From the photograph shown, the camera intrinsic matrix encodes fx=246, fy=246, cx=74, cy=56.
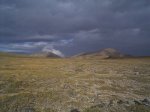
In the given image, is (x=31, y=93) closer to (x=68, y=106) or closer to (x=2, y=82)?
(x=68, y=106)

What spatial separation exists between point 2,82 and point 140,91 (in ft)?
119

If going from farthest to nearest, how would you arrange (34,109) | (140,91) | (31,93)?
(140,91), (31,93), (34,109)

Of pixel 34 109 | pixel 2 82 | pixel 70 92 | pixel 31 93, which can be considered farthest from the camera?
pixel 2 82

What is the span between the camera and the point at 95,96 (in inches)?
2052

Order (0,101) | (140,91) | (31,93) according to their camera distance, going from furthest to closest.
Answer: (140,91), (31,93), (0,101)

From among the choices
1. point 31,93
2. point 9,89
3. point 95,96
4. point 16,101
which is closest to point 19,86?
point 9,89

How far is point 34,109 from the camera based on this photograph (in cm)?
4162

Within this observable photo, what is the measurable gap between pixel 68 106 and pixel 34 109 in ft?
20.3

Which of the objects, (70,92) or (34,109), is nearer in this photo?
(34,109)

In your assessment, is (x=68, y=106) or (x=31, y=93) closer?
(x=68, y=106)

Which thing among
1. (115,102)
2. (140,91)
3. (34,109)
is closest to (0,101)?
(34,109)

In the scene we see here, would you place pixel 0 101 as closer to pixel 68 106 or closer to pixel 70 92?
pixel 68 106

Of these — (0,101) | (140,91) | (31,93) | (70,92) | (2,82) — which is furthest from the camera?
(2,82)

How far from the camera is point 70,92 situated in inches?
2199
